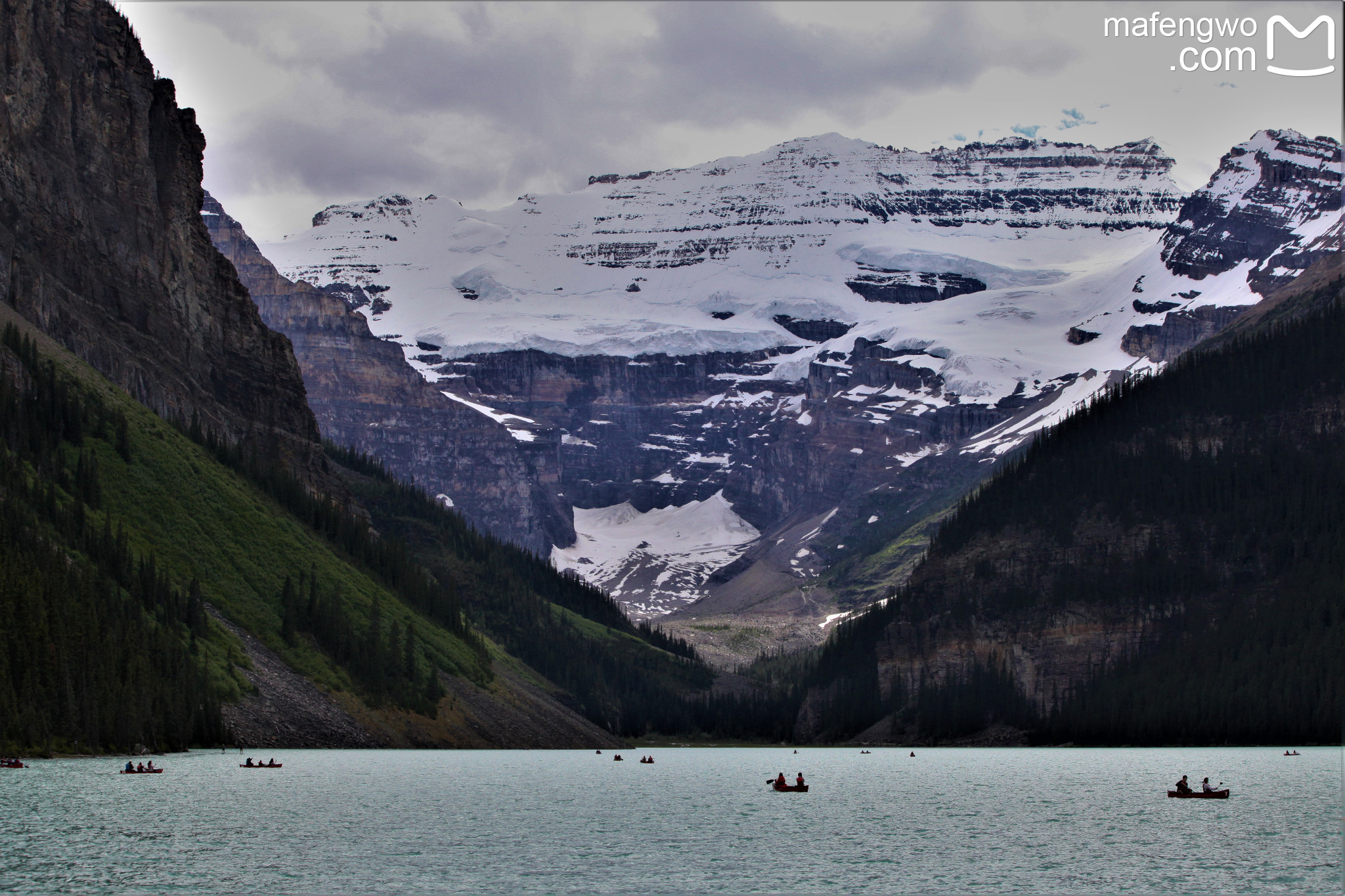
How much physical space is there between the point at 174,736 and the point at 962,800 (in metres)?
79.6

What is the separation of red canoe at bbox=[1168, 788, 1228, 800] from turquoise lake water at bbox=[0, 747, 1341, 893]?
2.37 ft

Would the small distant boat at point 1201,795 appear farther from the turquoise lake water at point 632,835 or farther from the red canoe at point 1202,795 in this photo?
the turquoise lake water at point 632,835

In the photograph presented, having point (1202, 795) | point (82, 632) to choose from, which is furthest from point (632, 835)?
point (82, 632)

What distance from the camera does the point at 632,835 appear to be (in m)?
113

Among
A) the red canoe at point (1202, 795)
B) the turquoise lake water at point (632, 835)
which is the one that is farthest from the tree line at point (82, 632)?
the red canoe at point (1202, 795)

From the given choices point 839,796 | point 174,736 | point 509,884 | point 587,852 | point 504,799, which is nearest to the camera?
point 509,884

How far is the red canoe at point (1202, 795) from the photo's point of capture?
440 ft

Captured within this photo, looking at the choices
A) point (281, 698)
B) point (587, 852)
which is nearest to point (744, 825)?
point (587, 852)

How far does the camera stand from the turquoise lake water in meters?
90.5

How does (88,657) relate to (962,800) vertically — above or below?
above

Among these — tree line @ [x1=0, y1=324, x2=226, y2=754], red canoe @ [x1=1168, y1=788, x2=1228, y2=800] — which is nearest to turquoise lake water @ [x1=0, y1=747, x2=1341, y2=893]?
red canoe @ [x1=1168, y1=788, x2=1228, y2=800]

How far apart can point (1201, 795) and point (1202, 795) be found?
128mm

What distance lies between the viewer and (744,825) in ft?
397

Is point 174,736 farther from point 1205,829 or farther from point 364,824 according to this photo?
point 1205,829
